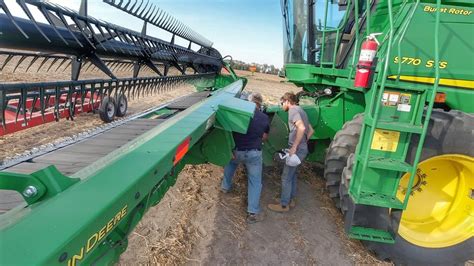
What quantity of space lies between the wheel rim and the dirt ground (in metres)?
0.50

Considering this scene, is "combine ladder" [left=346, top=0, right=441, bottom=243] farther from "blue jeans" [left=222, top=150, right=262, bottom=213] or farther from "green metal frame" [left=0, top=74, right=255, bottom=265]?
"green metal frame" [left=0, top=74, right=255, bottom=265]

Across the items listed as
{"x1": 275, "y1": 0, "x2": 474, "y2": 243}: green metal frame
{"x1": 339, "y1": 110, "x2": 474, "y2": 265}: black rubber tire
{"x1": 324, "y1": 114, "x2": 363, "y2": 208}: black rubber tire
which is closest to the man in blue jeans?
{"x1": 275, "y1": 0, "x2": 474, "y2": 243}: green metal frame

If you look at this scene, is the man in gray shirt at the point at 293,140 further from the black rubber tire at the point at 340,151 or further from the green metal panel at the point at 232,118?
the green metal panel at the point at 232,118

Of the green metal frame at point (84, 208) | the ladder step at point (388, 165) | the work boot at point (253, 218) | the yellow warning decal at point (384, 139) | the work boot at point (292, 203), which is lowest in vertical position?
the work boot at point (292, 203)

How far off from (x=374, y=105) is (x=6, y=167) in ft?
7.39

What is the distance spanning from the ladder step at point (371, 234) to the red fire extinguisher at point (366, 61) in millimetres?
1115

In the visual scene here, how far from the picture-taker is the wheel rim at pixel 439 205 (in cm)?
284

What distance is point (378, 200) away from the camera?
93.7 inches

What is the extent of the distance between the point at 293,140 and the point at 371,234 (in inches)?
53.6

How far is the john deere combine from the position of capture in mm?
2406

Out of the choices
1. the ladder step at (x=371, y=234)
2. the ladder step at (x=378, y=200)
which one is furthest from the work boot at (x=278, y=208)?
the ladder step at (x=378, y=200)

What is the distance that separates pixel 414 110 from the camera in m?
2.41

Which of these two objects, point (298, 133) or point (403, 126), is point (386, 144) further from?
Result: point (298, 133)

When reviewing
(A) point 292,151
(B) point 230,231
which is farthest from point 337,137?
(B) point 230,231
